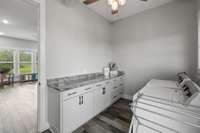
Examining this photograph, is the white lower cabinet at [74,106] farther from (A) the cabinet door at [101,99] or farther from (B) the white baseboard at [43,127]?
(B) the white baseboard at [43,127]

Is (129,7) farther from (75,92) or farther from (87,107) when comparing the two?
(87,107)

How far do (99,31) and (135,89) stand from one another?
7.75 ft

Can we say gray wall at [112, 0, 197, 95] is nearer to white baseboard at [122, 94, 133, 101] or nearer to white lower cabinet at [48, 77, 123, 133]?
white baseboard at [122, 94, 133, 101]

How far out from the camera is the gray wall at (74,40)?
78.4 inches

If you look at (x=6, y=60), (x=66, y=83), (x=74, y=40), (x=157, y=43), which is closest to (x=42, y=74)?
(x=66, y=83)

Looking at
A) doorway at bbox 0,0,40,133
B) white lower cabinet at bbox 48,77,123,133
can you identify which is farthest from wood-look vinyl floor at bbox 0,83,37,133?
white lower cabinet at bbox 48,77,123,133

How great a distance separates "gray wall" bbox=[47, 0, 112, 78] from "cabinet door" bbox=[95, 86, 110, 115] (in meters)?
0.72

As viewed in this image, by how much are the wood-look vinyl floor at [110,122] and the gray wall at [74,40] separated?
123 centimetres

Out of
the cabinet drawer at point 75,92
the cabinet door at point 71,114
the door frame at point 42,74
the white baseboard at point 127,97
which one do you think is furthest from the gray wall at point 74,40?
the white baseboard at point 127,97

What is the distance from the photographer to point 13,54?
634 cm

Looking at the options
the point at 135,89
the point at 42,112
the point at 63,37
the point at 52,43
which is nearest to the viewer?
the point at 42,112

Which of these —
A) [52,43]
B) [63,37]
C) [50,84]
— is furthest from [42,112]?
[63,37]

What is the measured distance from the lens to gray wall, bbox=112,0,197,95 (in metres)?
2.38

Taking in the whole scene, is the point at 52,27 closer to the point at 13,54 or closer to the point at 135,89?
the point at 135,89
